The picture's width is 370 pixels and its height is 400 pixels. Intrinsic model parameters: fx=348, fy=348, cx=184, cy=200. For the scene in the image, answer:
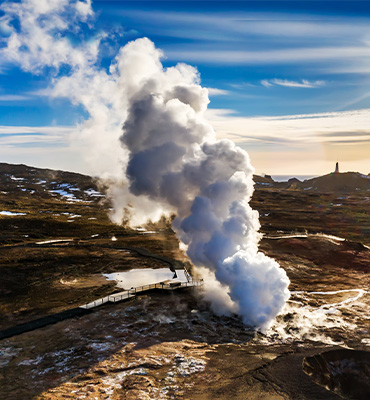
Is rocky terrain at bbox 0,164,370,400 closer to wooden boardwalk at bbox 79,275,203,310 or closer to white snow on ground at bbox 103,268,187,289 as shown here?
wooden boardwalk at bbox 79,275,203,310

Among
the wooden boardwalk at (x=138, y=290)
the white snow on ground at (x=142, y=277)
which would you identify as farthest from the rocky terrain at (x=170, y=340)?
the white snow on ground at (x=142, y=277)

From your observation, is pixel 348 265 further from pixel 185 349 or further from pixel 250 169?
pixel 185 349

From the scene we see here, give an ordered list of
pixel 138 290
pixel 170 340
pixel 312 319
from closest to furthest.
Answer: pixel 170 340 < pixel 312 319 < pixel 138 290

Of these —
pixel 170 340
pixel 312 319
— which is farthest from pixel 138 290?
pixel 312 319

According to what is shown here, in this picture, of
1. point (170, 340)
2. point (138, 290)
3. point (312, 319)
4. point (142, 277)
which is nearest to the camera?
point (170, 340)

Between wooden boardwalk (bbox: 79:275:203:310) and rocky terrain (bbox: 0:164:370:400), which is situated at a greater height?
wooden boardwalk (bbox: 79:275:203:310)

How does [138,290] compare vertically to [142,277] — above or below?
above

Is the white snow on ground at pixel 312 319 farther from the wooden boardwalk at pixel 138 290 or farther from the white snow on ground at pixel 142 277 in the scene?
the white snow on ground at pixel 142 277

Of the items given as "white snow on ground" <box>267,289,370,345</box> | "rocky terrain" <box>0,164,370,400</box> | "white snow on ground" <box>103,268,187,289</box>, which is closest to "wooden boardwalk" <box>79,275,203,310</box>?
"rocky terrain" <box>0,164,370,400</box>

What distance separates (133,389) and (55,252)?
6339cm

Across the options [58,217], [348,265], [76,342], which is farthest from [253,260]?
[58,217]

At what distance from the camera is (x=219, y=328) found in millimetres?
42219

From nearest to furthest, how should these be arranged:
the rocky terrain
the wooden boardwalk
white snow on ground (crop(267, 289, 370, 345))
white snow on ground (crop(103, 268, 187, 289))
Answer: the rocky terrain, white snow on ground (crop(267, 289, 370, 345)), the wooden boardwalk, white snow on ground (crop(103, 268, 187, 289))

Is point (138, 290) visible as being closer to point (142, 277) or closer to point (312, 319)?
point (142, 277)
